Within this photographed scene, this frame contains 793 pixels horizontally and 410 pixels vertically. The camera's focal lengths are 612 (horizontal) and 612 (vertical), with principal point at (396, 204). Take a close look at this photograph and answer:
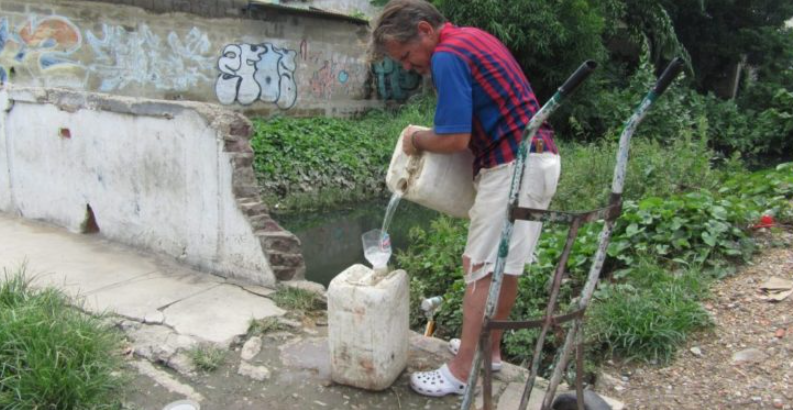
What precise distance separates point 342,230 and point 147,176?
3958 millimetres

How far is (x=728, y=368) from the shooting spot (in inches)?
118

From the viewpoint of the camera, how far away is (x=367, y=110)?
44.4 ft

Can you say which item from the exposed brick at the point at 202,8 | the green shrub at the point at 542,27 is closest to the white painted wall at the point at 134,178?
the exposed brick at the point at 202,8

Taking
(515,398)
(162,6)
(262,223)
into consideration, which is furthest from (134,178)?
(162,6)

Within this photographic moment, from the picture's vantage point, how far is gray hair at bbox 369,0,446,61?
2.42 m

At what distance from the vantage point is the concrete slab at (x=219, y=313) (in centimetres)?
321

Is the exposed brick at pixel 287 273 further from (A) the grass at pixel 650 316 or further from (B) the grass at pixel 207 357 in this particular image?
(A) the grass at pixel 650 316

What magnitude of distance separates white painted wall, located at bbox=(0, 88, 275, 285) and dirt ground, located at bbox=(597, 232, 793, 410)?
6.91 feet

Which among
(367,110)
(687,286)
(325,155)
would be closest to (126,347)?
(687,286)

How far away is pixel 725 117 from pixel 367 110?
8090 millimetres

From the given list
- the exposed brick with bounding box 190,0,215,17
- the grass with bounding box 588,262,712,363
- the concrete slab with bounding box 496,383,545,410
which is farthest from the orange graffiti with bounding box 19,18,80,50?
the concrete slab with bounding box 496,383,545,410

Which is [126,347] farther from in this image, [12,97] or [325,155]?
[325,155]

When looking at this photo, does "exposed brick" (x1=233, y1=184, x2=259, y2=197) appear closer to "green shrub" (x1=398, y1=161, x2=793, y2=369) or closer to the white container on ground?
the white container on ground

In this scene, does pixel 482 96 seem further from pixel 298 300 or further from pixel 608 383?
pixel 298 300
